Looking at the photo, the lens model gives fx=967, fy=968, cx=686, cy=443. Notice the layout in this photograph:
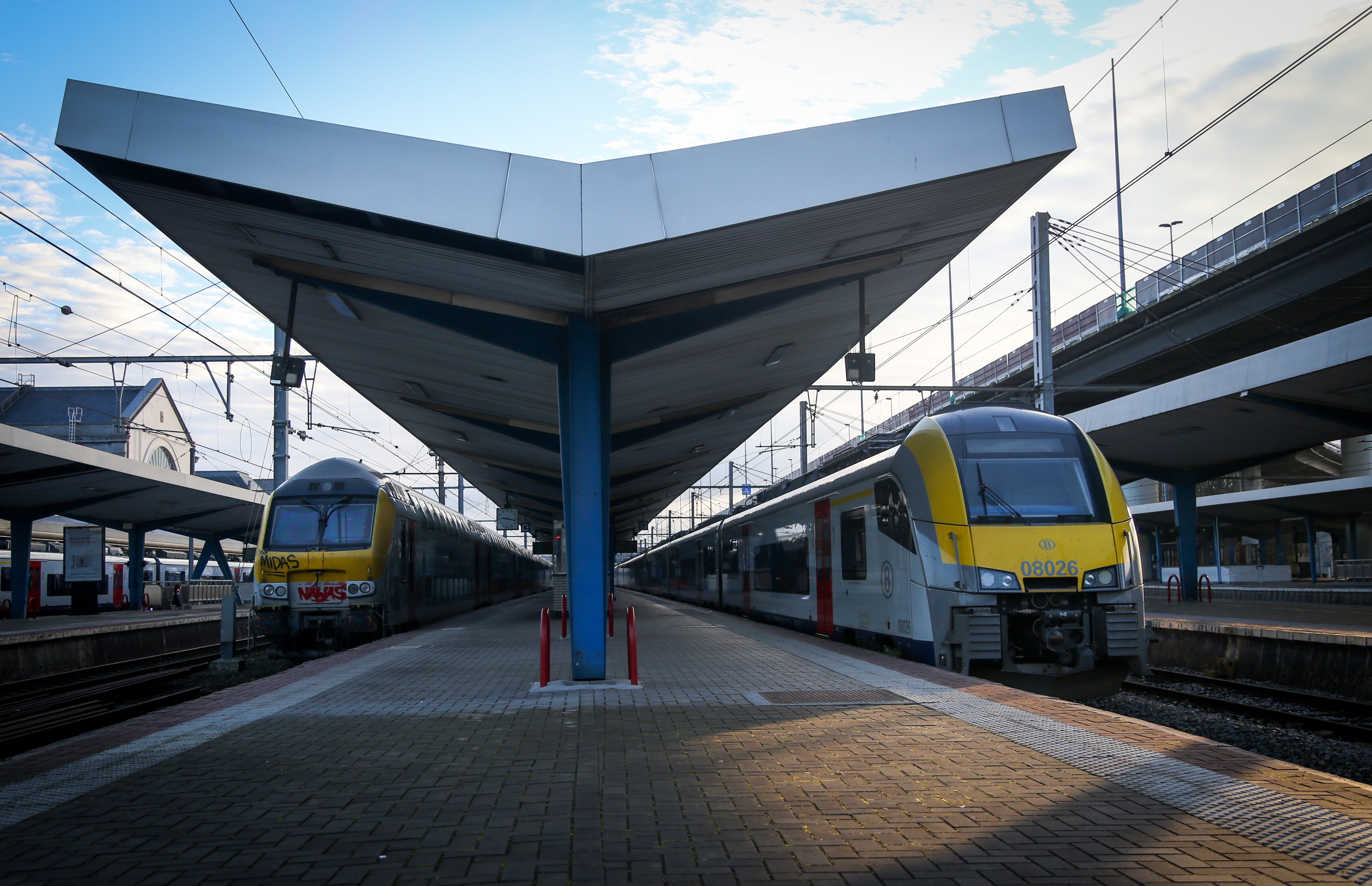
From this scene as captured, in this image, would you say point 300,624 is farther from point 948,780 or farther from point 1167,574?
point 1167,574

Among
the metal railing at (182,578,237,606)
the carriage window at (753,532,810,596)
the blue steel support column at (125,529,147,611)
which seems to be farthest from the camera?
the metal railing at (182,578,237,606)

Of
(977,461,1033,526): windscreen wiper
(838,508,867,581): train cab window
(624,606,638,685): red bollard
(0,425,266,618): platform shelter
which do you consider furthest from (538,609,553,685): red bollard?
(0,425,266,618): platform shelter

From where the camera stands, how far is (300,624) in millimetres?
15539

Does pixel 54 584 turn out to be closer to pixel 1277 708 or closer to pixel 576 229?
pixel 576 229

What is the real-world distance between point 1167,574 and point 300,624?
48.9 metres

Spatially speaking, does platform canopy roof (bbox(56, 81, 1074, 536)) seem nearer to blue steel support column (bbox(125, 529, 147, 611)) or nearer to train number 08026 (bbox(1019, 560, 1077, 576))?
train number 08026 (bbox(1019, 560, 1077, 576))

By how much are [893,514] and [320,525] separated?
951 centimetres

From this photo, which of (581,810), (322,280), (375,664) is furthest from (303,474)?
(581,810)

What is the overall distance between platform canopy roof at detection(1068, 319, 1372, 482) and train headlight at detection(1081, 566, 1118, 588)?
8874 millimetres

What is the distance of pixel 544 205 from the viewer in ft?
29.1

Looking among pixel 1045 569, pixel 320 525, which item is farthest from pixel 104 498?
pixel 1045 569

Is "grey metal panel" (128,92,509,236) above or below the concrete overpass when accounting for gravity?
above

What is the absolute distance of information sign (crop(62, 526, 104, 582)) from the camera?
2745 centimetres

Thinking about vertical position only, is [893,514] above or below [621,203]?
below
